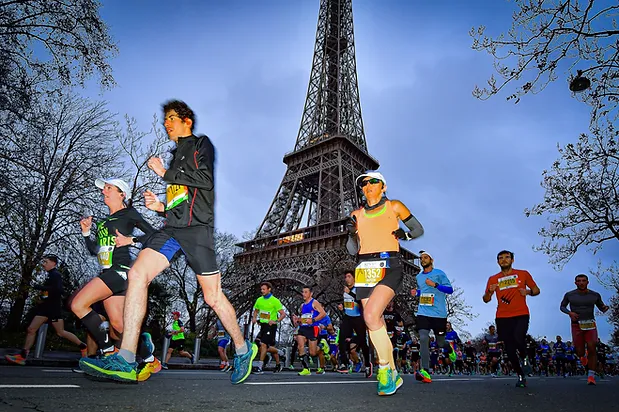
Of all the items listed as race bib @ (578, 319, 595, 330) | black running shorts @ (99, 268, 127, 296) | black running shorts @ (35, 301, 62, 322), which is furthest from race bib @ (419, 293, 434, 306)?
black running shorts @ (35, 301, 62, 322)

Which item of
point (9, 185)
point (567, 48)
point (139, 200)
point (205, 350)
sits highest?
point (139, 200)

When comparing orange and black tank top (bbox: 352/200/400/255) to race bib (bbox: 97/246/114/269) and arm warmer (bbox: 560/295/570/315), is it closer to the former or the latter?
race bib (bbox: 97/246/114/269)

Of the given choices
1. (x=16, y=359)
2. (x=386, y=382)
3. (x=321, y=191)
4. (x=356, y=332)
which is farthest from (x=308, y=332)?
(x=321, y=191)

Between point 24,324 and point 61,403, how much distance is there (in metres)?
21.1

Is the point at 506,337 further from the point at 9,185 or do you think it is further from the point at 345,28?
the point at 345,28

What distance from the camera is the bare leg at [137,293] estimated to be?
11.6 ft

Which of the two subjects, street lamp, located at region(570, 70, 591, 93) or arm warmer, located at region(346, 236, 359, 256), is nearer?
arm warmer, located at region(346, 236, 359, 256)

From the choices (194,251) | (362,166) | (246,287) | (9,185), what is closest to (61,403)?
(194,251)

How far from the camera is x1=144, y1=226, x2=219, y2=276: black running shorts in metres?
3.72

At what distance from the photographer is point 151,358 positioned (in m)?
4.69

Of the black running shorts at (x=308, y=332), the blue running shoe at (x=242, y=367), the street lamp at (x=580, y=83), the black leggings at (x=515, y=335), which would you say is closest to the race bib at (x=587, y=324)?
the black leggings at (x=515, y=335)

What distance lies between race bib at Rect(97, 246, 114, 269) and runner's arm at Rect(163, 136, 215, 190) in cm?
192

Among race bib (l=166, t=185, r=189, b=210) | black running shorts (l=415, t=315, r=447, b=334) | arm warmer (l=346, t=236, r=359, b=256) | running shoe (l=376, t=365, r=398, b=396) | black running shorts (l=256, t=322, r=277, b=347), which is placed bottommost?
running shoe (l=376, t=365, r=398, b=396)

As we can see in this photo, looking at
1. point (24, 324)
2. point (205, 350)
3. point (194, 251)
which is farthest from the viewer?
point (205, 350)
